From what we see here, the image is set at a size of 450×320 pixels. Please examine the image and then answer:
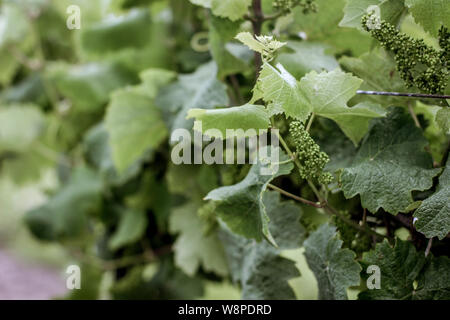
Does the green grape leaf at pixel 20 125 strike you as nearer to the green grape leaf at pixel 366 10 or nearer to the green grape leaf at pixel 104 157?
the green grape leaf at pixel 104 157

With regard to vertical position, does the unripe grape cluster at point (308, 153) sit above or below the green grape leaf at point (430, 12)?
below

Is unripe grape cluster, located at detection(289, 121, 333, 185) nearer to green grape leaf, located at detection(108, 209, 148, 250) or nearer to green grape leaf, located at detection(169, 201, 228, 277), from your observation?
green grape leaf, located at detection(169, 201, 228, 277)

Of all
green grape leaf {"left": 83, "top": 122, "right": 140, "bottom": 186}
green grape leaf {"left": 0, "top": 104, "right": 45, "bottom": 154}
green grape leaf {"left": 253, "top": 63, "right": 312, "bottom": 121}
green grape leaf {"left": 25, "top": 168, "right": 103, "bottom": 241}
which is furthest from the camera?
green grape leaf {"left": 0, "top": 104, "right": 45, "bottom": 154}

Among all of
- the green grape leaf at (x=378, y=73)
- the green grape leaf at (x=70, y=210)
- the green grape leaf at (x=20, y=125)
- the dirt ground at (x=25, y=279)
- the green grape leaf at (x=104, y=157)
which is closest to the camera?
the green grape leaf at (x=378, y=73)

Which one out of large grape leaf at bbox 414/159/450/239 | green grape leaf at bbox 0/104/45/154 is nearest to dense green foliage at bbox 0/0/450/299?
large grape leaf at bbox 414/159/450/239

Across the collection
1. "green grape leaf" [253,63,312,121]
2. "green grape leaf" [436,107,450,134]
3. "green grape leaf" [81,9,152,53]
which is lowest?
"green grape leaf" [436,107,450,134]

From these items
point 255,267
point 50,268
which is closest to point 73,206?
point 255,267

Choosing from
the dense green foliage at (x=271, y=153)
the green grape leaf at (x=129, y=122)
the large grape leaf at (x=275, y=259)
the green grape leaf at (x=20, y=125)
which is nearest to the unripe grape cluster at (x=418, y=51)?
the dense green foliage at (x=271, y=153)

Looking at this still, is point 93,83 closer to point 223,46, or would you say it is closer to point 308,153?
point 223,46
